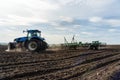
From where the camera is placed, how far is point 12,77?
11.0 m

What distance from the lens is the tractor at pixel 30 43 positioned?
2552 cm

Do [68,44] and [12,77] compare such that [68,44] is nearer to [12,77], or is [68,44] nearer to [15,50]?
[15,50]

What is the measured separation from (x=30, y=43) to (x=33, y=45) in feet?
1.21

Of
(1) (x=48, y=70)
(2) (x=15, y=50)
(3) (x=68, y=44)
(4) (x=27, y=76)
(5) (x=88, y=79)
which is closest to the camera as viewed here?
(5) (x=88, y=79)

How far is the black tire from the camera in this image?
1003 inches

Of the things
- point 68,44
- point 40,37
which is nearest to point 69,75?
point 40,37

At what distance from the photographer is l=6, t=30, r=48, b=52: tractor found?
25.5 meters

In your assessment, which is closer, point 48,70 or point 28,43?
point 48,70

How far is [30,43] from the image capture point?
2583 centimetres

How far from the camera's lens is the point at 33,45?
84.4 ft

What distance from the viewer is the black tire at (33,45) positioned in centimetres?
2547

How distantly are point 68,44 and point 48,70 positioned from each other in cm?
2496

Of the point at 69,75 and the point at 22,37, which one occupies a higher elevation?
the point at 22,37

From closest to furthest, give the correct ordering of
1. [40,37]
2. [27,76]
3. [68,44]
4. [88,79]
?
[88,79] < [27,76] < [40,37] < [68,44]
